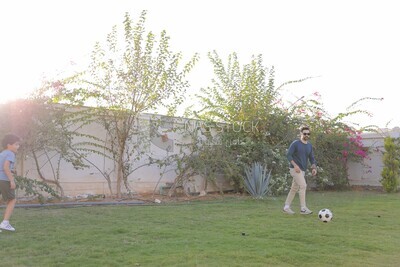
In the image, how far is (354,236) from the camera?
6.90m

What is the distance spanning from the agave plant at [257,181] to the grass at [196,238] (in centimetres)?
310

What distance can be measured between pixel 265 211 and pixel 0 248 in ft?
18.2

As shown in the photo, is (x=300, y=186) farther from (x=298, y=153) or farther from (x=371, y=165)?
(x=371, y=165)

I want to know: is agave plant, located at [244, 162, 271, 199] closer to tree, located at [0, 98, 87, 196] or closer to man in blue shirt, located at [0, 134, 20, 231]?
tree, located at [0, 98, 87, 196]

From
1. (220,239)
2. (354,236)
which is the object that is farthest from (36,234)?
(354,236)

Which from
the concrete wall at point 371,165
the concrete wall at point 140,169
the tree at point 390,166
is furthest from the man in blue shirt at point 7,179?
the concrete wall at point 371,165

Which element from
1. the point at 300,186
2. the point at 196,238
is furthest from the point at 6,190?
the point at 300,186

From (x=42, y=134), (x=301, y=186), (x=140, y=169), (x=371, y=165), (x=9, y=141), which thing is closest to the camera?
(x=9, y=141)

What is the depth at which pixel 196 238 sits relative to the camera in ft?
21.4

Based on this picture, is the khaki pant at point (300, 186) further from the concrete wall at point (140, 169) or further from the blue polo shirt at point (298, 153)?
the concrete wall at point (140, 169)

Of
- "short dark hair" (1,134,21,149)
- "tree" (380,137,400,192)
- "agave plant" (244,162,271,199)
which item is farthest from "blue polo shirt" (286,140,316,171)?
"tree" (380,137,400,192)

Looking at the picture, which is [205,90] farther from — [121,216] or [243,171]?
[121,216]

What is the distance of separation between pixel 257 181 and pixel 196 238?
6.91 meters

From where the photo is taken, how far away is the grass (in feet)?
17.5
